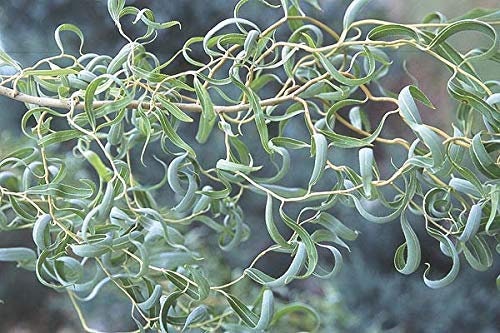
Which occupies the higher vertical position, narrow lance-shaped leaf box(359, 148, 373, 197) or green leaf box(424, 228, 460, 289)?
narrow lance-shaped leaf box(359, 148, 373, 197)

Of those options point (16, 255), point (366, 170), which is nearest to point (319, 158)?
point (366, 170)

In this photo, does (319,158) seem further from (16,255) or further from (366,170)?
(16,255)

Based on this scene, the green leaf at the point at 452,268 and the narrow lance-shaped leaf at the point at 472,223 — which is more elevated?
the narrow lance-shaped leaf at the point at 472,223

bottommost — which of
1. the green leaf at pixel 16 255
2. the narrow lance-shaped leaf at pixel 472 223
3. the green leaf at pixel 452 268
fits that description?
the green leaf at pixel 16 255

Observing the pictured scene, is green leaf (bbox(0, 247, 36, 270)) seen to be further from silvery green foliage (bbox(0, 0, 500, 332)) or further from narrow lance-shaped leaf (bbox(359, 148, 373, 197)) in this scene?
narrow lance-shaped leaf (bbox(359, 148, 373, 197))

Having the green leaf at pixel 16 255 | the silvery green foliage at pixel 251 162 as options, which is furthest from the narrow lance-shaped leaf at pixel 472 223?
the green leaf at pixel 16 255

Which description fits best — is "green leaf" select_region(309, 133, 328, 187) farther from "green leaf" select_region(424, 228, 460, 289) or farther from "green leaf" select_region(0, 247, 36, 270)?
"green leaf" select_region(0, 247, 36, 270)

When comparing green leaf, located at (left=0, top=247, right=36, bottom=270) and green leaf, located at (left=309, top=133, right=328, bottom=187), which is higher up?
green leaf, located at (left=309, top=133, right=328, bottom=187)

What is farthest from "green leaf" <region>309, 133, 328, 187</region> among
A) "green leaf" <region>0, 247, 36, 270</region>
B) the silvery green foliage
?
"green leaf" <region>0, 247, 36, 270</region>

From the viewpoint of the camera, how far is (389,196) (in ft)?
3.05

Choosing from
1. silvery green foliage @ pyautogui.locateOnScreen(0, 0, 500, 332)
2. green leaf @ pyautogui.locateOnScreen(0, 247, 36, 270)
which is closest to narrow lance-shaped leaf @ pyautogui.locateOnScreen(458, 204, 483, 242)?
silvery green foliage @ pyautogui.locateOnScreen(0, 0, 500, 332)

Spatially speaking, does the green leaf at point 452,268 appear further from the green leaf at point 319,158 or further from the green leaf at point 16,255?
the green leaf at point 16,255

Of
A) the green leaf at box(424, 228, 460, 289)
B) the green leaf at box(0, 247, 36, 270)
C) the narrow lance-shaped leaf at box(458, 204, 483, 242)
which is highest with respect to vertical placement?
the narrow lance-shaped leaf at box(458, 204, 483, 242)

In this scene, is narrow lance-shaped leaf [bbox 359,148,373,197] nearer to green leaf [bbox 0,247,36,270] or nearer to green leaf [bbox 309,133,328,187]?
green leaf [bbox 309,133,328,187]
